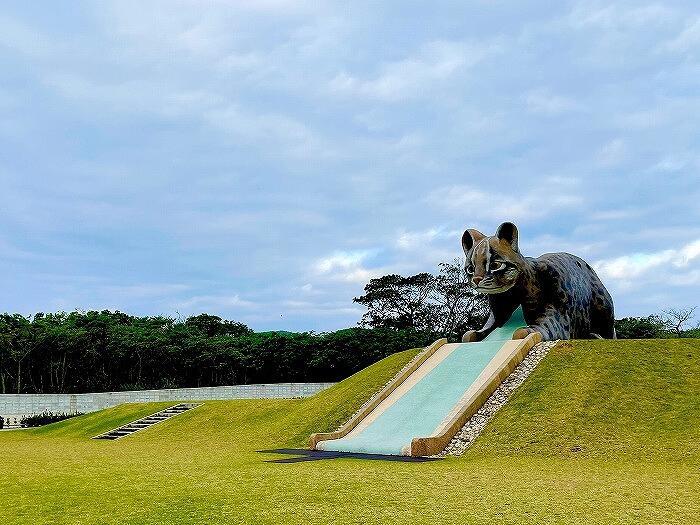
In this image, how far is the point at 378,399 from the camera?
67.6ft

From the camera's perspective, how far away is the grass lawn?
355 inches

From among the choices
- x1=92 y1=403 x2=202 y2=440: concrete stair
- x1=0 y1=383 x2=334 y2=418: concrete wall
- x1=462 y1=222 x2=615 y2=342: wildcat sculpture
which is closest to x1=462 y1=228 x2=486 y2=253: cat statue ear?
x1=462 y1=222 x2=615 y2=342: wildcat sculpture

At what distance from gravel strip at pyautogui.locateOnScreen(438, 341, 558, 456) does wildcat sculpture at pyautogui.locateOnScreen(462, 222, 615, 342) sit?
118 centimetres

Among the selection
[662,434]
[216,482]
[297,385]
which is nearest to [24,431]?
[297,385]

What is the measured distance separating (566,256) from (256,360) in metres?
27.1

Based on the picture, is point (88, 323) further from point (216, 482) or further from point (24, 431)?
point (216, 482)

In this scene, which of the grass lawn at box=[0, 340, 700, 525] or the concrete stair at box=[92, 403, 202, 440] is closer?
the grass lawn at box=[0, 340, 700, 525]

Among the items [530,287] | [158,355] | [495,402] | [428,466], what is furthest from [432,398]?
[158,355]

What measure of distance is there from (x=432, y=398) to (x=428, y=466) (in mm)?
5899

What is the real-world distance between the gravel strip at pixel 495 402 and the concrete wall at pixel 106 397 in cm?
2278

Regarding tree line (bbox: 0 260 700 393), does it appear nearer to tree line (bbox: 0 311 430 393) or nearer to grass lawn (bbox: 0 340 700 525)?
tree line (bbox: 0 311 430 393)

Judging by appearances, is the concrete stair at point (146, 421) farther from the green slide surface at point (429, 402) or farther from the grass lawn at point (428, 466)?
the green slide surface at point (429, 402)

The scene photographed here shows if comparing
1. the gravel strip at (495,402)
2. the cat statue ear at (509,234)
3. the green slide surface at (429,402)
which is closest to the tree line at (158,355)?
the green slide surface at (429,402)

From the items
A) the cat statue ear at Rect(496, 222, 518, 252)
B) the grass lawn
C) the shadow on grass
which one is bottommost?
the shadow on grass
